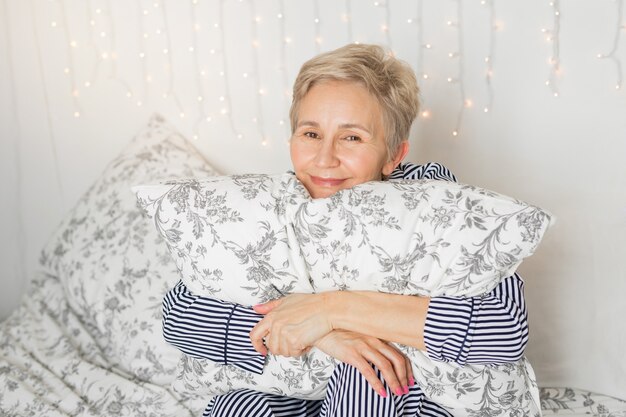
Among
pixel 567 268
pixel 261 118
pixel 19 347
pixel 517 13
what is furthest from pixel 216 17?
pixel 567 268

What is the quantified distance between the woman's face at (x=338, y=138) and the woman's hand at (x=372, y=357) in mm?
308

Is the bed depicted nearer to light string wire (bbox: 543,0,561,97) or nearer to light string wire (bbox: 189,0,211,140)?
light string wire (bbox: 189,0,211,140)

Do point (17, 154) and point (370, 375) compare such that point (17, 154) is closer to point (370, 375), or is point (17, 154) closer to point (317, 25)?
point (317, 25)

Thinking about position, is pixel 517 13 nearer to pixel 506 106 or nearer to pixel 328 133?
pixel 506 106

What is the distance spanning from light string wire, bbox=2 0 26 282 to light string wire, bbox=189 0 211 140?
662mm

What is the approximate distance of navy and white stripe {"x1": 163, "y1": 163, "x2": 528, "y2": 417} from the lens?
1264mm

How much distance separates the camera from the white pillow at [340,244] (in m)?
1.25

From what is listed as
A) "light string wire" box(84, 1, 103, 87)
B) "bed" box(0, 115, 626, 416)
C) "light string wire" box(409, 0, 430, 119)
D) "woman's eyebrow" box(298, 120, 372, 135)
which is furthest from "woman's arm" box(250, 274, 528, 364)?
"light string wire" box(84, 1, 103, 87)

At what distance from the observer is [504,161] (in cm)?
201

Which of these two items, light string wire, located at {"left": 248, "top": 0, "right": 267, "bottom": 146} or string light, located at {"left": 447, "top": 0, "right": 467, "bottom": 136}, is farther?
light string wire, located at {"left": 248, "top": 0, "right": 267, "bottom": 146}

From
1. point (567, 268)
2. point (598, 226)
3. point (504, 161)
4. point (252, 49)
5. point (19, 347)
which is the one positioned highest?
point (252, 49)

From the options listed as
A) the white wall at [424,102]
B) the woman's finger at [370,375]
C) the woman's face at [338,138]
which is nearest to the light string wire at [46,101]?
the white wall at [424,102]

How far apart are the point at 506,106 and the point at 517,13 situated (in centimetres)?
24

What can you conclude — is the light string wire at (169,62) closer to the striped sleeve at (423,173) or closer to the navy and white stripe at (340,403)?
the striped sleeve at (423,173)
